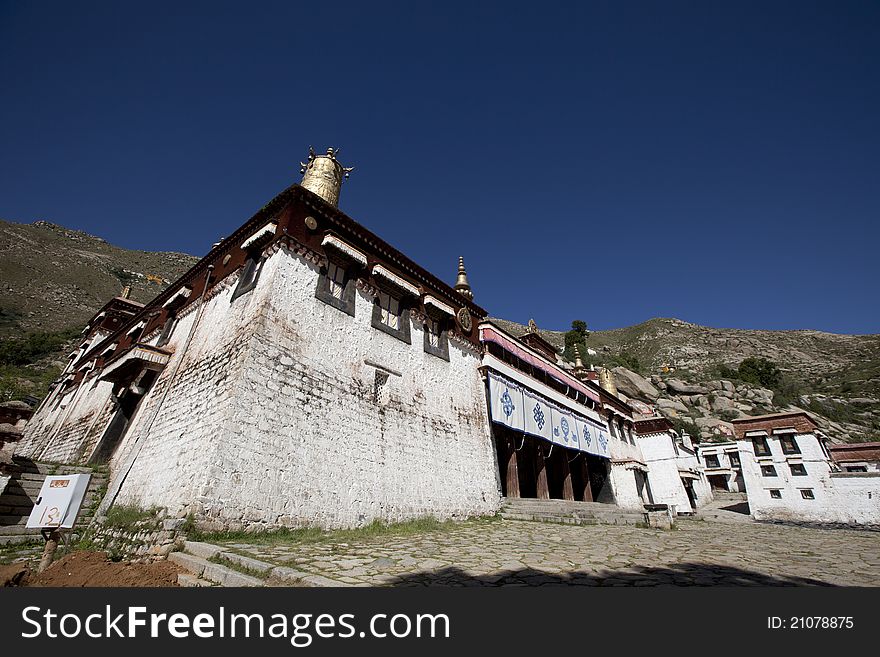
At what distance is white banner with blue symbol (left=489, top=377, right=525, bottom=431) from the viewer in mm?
15352

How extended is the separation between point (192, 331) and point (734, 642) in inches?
536

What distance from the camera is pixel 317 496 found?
8.64 m

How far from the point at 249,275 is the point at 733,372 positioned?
74127 millimetres

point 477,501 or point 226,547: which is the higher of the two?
point 477,501

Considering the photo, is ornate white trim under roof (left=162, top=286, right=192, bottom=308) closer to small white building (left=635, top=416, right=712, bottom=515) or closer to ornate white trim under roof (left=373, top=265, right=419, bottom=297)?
ornate white trim under roof (left=373, top=265, right=419, bottom=297)

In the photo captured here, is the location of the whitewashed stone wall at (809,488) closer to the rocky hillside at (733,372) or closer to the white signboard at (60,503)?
the rocky hillside at (733,372)

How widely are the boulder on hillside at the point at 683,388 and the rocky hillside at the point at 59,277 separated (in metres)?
77.8

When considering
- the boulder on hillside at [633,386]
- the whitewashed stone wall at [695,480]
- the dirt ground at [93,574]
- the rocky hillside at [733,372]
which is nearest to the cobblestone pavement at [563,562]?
the dirt ground at [93,574]

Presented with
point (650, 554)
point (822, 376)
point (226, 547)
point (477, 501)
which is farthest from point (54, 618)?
point (822, 376)

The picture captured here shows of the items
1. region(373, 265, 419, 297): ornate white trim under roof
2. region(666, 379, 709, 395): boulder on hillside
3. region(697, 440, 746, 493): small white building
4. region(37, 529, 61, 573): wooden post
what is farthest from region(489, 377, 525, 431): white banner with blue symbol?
region(666, 379, 709, 395): boulder on hillside

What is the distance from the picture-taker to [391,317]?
1295cm

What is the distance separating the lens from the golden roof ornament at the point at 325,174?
14.7 meters

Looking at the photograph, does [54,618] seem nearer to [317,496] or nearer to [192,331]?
[317,496]

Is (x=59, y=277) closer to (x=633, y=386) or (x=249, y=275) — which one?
(x=249, y=275)
